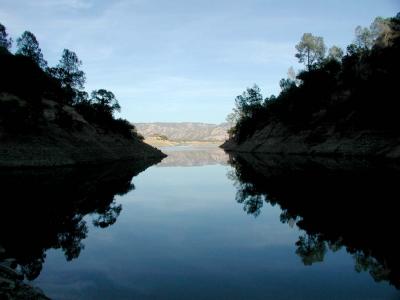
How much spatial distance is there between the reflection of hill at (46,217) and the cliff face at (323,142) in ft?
147

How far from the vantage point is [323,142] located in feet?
254

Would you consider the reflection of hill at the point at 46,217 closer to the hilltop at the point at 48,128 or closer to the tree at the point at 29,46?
the hilltop at the point at 48,128

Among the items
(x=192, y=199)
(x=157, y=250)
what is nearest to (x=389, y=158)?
(x=192, y=199)

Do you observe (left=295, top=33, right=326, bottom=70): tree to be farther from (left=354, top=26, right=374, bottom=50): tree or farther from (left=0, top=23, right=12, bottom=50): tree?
(left=0, top=23, right=12, bottom=50): tree

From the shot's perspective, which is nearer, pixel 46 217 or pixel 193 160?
pixel 46 217

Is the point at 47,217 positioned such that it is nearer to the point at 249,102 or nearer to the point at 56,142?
the point at 56,142

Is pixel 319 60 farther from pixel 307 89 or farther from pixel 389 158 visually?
pixel 389 158

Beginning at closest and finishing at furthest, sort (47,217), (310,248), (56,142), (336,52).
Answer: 1. (310,248)
2. (47,217)
3. (56,142)
4. (336,52)

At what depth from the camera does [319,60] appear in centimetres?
11738

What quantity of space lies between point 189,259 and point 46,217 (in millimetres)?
9703

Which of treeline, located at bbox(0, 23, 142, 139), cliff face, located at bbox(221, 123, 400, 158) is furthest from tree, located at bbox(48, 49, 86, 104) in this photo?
cliff face, located at bbox(221, 123, 400, 158)

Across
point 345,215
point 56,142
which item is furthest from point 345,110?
point 345,215

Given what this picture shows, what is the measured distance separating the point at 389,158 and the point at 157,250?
50130mm

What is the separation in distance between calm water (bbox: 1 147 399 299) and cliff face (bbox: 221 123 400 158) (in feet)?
144
